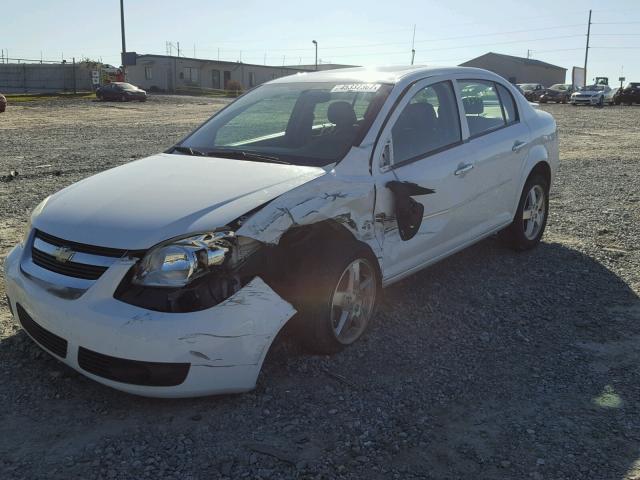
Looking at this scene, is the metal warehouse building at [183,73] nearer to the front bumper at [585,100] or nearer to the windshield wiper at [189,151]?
the front bumper at [585,100]

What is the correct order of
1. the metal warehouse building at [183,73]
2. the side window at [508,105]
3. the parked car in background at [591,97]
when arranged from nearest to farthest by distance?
the side window at [508,105]
the parked car in background at [591,97]
the metal warehouse building at [183,73]

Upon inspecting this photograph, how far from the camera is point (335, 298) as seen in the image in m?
3.53

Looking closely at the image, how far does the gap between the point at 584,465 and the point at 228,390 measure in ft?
A: 5.40

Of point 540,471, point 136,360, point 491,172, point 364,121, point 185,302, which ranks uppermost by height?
point 364,121

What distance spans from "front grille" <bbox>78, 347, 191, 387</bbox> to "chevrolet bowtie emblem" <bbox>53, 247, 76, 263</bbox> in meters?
0.46

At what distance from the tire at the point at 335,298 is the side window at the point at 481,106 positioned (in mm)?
1745

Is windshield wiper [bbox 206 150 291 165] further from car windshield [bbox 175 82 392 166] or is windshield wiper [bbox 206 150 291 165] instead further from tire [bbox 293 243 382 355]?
tire [bbox 293 243 382 355]

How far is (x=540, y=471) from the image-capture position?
2.66m

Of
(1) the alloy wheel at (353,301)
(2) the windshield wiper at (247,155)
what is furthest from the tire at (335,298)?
(2) the windshield wiper at (247,155)

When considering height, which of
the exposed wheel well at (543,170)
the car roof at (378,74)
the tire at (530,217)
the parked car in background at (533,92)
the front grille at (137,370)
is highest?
the parked car in background at (533,92)

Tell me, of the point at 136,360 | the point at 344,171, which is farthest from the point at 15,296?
the point at 344,171

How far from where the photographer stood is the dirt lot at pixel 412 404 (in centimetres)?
270

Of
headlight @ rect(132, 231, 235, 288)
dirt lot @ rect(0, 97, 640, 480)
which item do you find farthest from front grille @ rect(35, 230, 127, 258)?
dirt lot @ rect(0, 97, 640, 480)

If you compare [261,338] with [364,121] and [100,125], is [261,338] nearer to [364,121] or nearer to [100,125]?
[364,121]
